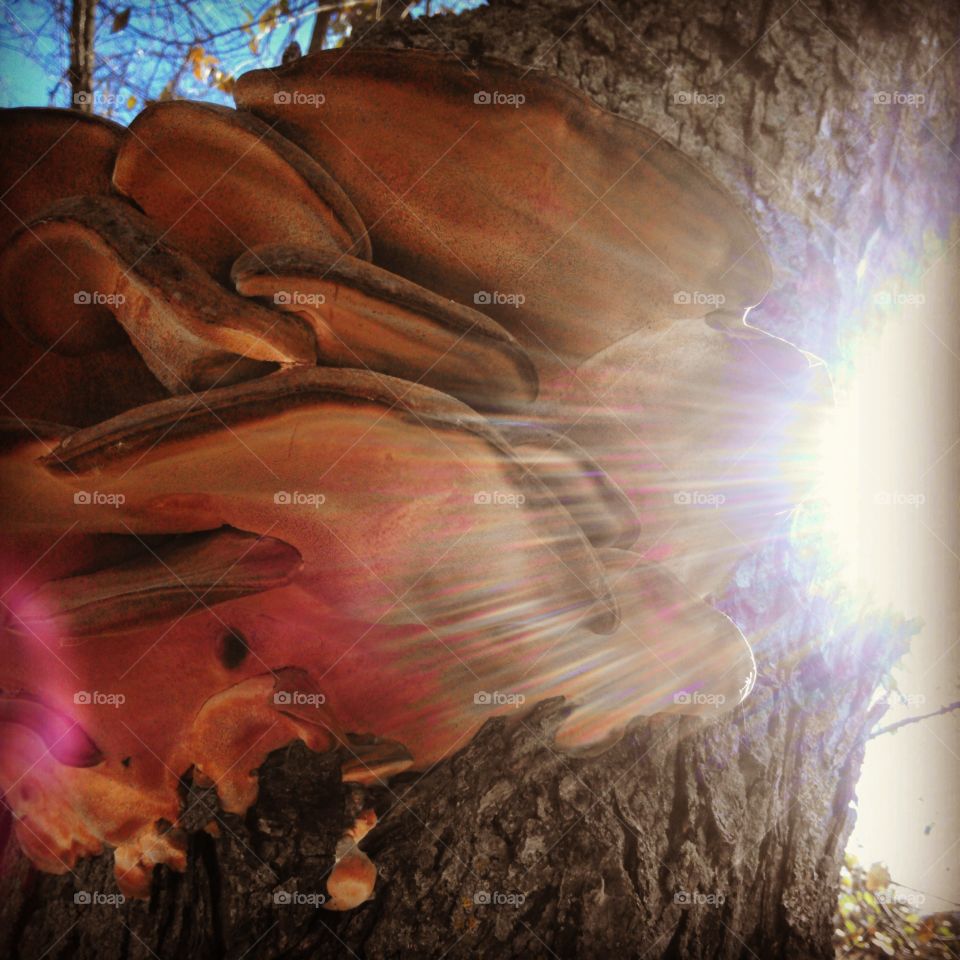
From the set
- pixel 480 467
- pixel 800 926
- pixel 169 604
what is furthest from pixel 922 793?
pixel 169 604

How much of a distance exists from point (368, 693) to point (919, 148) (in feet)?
9.04

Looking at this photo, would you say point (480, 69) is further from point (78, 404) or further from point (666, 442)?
point (78, 404)

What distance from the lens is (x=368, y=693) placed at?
2002 mm

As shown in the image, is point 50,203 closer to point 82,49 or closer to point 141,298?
point 141,298
